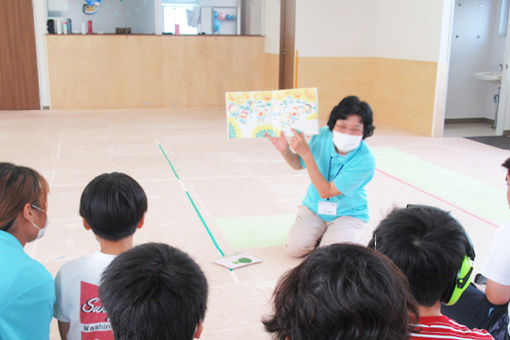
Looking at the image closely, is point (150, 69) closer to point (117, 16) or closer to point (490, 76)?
point (117, 16)

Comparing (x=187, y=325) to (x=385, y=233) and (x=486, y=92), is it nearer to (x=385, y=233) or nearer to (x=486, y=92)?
(x=385, y=233)

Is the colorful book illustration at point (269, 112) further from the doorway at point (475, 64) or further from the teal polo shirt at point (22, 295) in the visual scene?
the doorway at point (475, 64)

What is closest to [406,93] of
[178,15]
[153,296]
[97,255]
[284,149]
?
[178,15]

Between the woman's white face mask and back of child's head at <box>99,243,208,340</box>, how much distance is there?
2.21 metres

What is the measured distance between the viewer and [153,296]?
1041 millimetres

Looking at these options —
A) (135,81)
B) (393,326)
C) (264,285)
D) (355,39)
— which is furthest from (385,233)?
(135,81)

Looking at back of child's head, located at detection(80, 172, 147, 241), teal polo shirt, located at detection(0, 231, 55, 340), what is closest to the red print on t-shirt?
teal polo shirt, located at detection(0, 231, 55, 340)

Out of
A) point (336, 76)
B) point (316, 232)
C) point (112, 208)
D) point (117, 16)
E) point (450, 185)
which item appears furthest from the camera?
point (117, 16)

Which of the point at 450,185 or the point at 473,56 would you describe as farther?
the point at 473,56

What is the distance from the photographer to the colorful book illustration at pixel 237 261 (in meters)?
3.31

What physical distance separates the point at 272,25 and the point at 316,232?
7.78m

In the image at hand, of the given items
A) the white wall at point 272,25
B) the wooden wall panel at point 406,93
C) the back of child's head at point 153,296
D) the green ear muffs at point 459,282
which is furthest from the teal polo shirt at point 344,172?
the white wall at point 272,25

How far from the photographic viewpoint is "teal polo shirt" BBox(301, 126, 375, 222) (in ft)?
10.5

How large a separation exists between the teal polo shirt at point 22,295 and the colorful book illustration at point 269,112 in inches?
72.0
